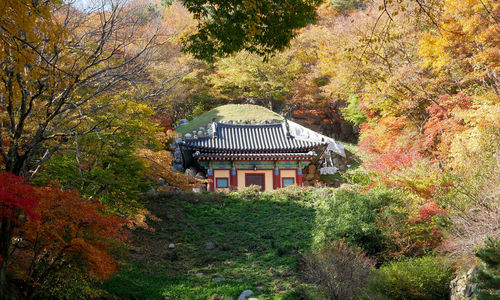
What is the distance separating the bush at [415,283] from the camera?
7.93 metres

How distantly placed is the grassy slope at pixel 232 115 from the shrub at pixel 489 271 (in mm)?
20131

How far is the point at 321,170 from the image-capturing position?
77.5ft

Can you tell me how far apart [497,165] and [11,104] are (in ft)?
29.7

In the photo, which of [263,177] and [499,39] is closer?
[499,39]

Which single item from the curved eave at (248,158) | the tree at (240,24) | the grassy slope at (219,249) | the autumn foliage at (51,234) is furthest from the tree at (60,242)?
the curved eave at (248,158)

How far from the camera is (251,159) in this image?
780 inches

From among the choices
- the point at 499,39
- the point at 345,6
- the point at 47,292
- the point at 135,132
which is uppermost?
the point at 345,6

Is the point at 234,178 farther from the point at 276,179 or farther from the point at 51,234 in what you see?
the point at 51,234

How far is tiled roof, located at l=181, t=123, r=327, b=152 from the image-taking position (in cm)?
1997

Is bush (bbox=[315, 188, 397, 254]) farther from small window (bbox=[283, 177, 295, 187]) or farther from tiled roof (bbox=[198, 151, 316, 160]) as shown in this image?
small window (bbox=[283, 177, 295, 187])

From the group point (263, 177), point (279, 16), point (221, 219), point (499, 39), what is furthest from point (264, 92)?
point (279, 16)

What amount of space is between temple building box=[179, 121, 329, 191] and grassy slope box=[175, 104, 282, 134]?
547 centimetres

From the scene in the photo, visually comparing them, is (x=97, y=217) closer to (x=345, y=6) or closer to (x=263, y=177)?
(x=263, y=177)

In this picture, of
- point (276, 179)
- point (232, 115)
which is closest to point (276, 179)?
point (276, 179)
